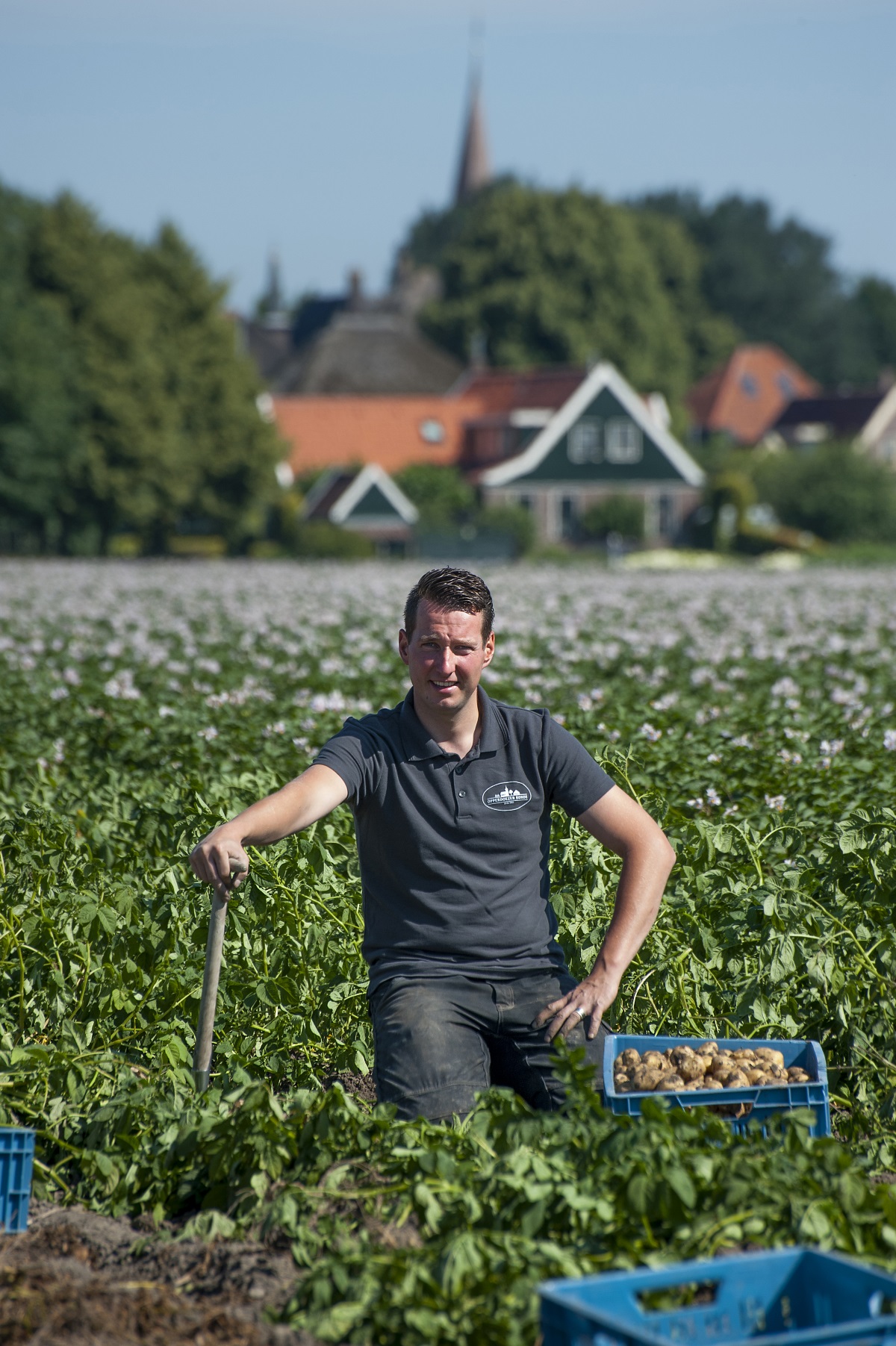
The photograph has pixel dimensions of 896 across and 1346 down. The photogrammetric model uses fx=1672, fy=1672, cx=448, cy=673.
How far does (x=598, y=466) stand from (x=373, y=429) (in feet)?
29.0

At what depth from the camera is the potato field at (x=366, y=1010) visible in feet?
10.4

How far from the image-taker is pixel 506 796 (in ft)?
14.3

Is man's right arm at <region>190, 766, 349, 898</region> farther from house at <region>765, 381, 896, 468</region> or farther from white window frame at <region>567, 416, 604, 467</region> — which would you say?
house at <region>765, 381, 896, 468</region>

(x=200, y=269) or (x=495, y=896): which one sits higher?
(x=200, y=269)

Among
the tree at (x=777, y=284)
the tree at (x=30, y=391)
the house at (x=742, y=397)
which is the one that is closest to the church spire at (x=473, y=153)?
the tree at (x=777, y=284)

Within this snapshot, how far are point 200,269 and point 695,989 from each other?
48.4 m

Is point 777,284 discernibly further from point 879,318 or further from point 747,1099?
point 747,1099

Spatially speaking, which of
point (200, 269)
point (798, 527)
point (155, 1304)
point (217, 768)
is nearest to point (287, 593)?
point (217, 768)

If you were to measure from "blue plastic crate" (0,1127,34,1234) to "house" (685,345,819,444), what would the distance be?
79808 millimetres

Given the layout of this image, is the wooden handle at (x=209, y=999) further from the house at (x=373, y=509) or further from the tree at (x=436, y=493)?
the tree at (x=436, y=493)

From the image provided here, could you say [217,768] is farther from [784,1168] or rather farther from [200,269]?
[200,269]

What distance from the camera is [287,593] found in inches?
861

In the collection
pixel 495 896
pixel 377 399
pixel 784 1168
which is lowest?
pixel 784 1168

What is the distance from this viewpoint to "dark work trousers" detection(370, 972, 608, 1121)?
4.13m
